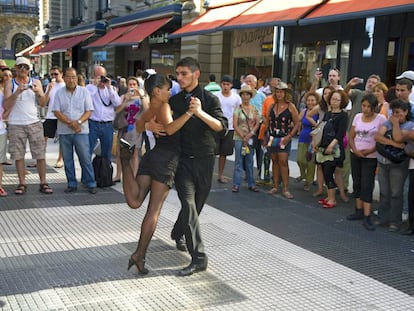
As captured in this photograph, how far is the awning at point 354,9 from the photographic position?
30.4 feet

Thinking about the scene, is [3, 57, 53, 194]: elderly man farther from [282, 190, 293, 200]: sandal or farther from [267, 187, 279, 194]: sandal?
[282, 190, 293, 200]: sandal

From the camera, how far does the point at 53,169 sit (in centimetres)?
878

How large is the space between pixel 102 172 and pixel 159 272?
3491 millimetres

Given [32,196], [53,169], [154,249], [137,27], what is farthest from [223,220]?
[137,27]

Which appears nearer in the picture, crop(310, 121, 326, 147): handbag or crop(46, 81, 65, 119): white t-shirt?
crop(310, 121, 326, 147): handbag

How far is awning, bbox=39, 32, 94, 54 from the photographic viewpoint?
26.1 m

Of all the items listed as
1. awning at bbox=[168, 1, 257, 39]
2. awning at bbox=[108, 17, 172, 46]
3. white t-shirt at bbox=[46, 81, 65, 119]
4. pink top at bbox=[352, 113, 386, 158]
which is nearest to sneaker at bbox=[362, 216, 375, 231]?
pink top at bbox=[352, 113, 386, 158]

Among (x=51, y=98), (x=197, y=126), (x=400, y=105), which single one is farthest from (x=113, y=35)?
(x=197, y=126)

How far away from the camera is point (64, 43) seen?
2822 cm

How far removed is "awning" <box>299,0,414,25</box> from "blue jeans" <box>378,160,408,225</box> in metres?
4.43

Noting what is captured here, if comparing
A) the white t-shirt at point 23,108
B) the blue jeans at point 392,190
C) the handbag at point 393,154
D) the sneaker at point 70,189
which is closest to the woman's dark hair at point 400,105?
the handbag at point 393,154

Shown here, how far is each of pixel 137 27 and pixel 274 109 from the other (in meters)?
14.3

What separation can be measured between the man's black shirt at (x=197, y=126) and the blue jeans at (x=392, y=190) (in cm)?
270

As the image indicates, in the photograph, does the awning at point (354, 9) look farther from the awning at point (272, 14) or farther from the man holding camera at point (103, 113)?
the man holding camera at point (103, 113)
